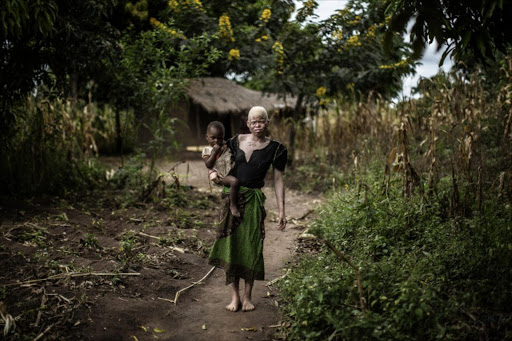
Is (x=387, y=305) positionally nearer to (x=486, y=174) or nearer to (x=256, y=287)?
(x=256, y=287)

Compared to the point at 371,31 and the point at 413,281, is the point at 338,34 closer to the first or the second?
the point at 371,31

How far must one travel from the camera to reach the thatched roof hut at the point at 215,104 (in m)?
13.0

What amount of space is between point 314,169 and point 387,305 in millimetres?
6818

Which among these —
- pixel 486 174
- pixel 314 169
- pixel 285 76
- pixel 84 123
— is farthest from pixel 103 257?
pixel 285 76

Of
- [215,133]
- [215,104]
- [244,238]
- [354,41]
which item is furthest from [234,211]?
[215,104]

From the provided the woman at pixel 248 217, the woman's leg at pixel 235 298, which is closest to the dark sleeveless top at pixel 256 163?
the woman at pixel 248 217

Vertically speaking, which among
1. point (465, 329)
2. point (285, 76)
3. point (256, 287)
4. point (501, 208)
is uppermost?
point (285, 76)

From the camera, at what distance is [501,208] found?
15.1 feet

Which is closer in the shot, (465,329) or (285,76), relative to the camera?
(465,329)

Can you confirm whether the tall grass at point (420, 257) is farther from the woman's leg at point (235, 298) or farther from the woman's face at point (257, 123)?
the woman's face at point (257, 123)

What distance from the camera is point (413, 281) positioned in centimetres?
318

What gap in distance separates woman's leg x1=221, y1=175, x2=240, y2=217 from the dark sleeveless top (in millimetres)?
57

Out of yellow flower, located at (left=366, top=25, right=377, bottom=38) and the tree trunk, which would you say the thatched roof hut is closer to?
the tree trunk

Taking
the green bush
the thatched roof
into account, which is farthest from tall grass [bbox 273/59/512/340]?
the thatched roof
